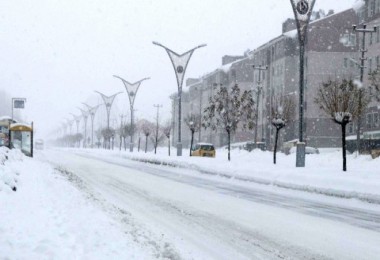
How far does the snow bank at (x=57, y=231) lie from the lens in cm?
563

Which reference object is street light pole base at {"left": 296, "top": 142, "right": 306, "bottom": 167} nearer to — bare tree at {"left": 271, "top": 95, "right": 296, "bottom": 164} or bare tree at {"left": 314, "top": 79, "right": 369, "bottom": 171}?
bare tree at {"left": 314, "top": 79, "right": 369, "bottom": 171}

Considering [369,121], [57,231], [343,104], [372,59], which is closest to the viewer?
[57,231]

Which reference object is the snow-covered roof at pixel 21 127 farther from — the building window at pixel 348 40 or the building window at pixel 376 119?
the building window at pixel 348 40

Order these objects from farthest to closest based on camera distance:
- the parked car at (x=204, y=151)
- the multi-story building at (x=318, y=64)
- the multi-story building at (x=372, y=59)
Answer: the multi-story building at (x=318, y=64), the multi-story building at (x=372, y=59), the parked car at (x=204, y=151)

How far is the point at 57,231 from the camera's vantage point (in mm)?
6832

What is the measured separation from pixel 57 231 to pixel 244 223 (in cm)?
359

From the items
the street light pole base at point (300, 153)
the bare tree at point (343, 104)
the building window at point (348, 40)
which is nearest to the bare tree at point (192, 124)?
the building window at point (348, 40)

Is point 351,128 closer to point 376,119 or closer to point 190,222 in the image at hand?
point 376,119

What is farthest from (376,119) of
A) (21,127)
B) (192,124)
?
(21,127)

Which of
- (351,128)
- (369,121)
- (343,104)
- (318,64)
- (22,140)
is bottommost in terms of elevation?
(22,140)

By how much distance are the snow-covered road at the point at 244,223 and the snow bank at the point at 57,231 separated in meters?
0.45

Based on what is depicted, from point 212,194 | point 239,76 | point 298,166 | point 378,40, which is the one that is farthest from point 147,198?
point 239,76

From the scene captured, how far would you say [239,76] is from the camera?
278 feet

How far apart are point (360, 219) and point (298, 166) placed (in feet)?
40.3
